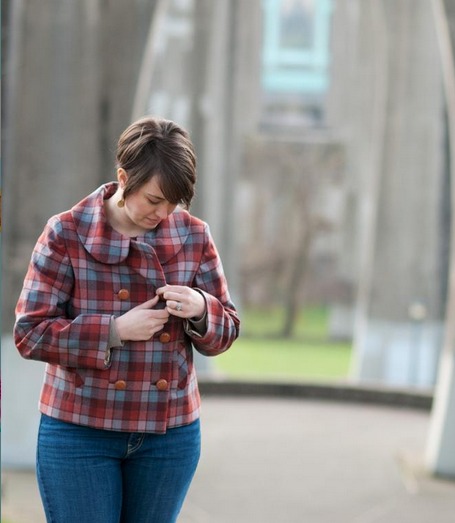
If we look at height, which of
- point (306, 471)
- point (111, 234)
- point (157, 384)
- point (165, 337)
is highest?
point (111, 234)

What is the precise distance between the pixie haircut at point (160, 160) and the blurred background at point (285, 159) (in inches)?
249

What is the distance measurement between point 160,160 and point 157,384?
0.55 m

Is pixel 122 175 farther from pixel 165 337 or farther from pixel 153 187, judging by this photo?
pixel 165 337

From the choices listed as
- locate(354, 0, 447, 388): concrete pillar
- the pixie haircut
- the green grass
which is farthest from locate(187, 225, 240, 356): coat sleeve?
locate(354, 0, 447, 388): concrete pillar

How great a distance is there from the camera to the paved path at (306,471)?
7.89m

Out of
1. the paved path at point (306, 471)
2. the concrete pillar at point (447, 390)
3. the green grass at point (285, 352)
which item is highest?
the concrete pillar at point (447, 390)

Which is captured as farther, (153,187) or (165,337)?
(165,337)

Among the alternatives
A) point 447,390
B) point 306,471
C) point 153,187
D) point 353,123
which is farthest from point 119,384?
point 353,123

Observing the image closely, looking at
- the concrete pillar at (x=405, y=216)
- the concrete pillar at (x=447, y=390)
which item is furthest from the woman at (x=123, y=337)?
the concrete pillar at (x=405, y=216)

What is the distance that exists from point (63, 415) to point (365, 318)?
16452 millimetres

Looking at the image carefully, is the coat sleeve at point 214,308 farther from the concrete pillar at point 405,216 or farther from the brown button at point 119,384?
the concrete pillar at point 405,216

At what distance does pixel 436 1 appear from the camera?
9.61 m

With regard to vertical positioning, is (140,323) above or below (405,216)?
above

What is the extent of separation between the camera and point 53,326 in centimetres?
272
